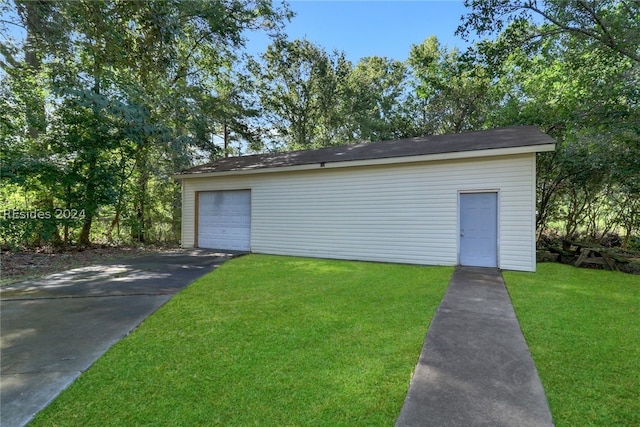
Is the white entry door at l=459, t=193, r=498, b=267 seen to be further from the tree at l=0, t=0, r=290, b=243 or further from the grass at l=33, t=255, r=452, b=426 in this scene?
the tree at l=0, t=0, r=290, b=243

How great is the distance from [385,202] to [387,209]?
7.9 inches

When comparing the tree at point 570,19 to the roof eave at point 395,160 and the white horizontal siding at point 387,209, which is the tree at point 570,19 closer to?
the roof eave at point 395,160

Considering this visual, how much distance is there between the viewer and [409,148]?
356 inches

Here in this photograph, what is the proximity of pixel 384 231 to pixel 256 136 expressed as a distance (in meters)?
13.8

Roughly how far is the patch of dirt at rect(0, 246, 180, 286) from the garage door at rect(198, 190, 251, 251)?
98.5 inches

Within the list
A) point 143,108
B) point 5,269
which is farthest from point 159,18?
point 5,269

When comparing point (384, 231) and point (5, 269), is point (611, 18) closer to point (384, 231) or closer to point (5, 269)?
point (384, 231)

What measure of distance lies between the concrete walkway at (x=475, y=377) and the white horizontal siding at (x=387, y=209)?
3.60 meters

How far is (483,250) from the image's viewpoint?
767cm

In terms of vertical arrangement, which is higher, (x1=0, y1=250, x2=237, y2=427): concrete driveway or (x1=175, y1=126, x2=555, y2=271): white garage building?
(x1=175, y1=126, x2=555, y2=271): white garage building

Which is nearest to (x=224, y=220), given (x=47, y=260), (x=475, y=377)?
(x=47, y=260)

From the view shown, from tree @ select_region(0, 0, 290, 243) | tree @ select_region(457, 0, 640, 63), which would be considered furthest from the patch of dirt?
tree @ select_region(457, 0, 640, 63)

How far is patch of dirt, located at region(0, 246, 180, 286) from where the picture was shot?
679 cm

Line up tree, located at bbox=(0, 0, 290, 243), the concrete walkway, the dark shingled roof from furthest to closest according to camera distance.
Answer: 1. the dark shingled roof
2. tree, located at bbox=(0, 0, 290, 243)
3. the concrete walkway
